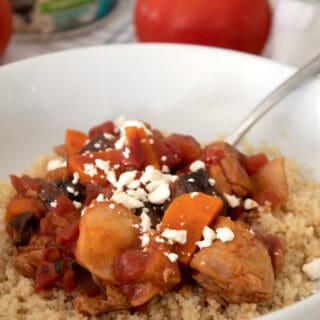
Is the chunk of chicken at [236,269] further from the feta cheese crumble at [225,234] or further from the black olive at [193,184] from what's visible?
the black olive at [193,184]

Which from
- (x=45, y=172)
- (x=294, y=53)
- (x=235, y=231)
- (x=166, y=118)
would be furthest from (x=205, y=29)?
(x=235, y=231)

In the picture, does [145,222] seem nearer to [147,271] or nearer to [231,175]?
[147,271]

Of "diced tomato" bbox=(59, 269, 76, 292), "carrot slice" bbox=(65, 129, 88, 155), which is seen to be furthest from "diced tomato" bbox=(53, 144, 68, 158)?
"diced tomato" bbox=(59, 269, 76, 292)

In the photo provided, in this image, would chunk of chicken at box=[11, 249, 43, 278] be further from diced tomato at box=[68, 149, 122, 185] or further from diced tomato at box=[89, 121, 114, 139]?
diced tomato at box=[89, 121, 114, 139]

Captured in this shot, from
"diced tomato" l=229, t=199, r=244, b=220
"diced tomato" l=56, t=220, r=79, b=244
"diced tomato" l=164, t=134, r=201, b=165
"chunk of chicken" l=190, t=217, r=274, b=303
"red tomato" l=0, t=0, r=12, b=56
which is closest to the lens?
"chunk of chicken" l=190, t=217, r=274, b=303

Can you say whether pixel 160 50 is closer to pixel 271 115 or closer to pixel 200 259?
pixel 271 115

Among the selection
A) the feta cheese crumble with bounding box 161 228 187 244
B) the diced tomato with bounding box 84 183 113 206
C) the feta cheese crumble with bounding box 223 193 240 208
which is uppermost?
the feta cheese crumble with bounding box 161 228 187 244
